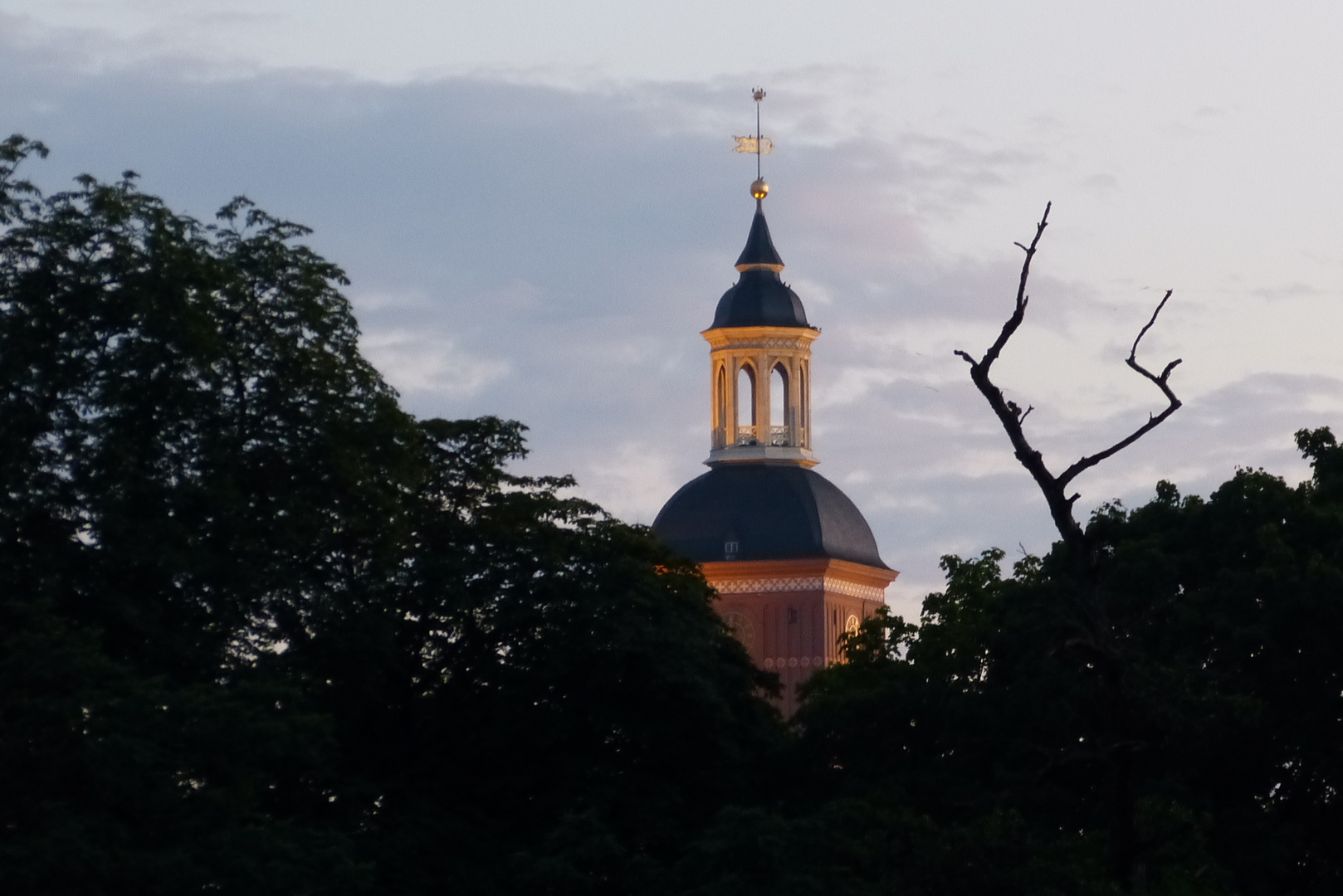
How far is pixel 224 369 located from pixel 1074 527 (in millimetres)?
21096

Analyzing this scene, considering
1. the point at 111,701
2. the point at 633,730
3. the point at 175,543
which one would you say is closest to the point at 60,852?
the point at 111,701

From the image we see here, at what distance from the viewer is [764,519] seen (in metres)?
99.9

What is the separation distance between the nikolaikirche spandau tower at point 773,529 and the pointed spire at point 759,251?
0.43 feet

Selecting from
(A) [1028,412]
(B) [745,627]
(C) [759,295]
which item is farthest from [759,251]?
(A) [1028,412]

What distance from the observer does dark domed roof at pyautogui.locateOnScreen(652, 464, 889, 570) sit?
3905 inches

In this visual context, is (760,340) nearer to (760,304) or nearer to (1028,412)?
(760,304)

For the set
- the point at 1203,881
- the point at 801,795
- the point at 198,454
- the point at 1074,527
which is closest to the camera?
the point at 1074,527

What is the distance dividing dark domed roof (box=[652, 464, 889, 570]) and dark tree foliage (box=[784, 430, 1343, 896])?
54361 millimetres

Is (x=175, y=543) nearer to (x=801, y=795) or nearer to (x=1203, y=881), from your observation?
(x=801, y=795)

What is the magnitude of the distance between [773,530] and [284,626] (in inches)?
2397

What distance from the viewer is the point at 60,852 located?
110 ft

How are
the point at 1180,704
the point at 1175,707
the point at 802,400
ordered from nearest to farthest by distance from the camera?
1. the point at 1175,707
2. the point at 1180,704
3. the point at 802,400

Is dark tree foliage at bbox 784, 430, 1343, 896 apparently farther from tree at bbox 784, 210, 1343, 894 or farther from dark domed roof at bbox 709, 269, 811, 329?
dark domed roof at bbox 709, 269, 811, 329

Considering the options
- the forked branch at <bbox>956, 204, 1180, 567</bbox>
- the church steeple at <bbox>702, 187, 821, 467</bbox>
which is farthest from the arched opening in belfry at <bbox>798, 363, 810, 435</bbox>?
the forked branch at <bbox>956, 204, 1180, 567</bbox>
